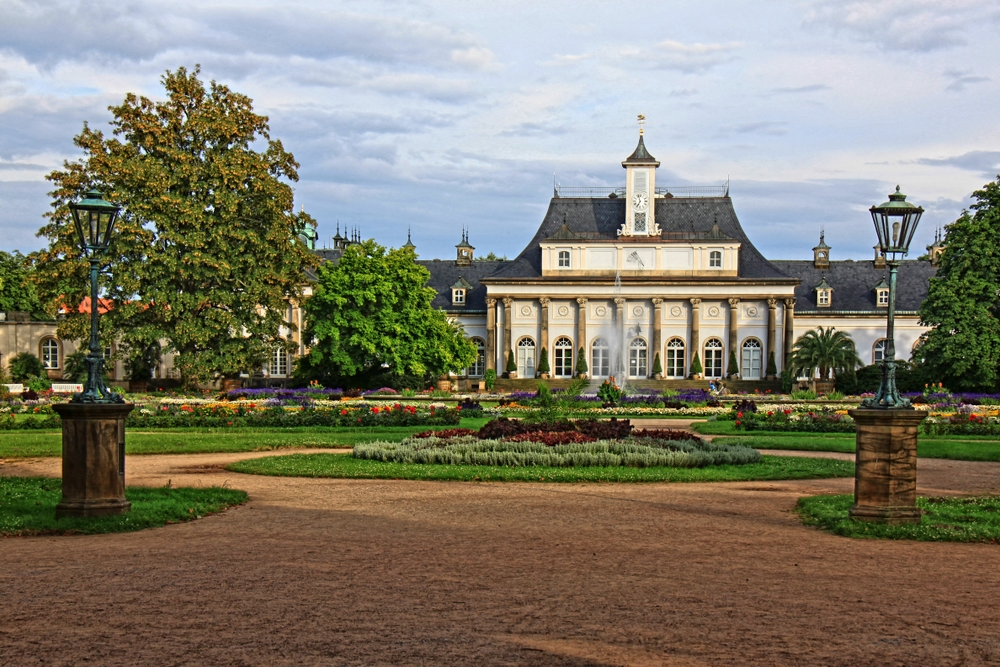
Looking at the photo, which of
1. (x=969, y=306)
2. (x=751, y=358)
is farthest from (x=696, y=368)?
(x=969, y=306)

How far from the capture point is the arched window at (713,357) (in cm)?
6169

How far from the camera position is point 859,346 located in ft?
205

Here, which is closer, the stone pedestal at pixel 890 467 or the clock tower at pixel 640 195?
the stone pedestal at pixel 890 467

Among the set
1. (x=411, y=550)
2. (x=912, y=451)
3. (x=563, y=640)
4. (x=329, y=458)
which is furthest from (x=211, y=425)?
(x=563, y=640)

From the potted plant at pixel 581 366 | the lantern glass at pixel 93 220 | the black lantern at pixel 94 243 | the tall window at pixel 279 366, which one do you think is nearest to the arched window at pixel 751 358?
the potted plant at pixel 581 366

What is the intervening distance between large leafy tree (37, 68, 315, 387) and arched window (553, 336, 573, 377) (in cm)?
2301

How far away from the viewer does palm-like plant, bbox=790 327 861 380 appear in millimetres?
50969

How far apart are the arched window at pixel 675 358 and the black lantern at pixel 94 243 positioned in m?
51.1

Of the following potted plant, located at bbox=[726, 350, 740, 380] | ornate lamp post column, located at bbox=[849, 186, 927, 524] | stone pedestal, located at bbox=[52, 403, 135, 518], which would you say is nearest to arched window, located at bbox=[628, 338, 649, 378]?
potted plant, located at bbox=[726, 350, 740, 380]

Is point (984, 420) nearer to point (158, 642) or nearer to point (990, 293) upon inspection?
point (990, 293)

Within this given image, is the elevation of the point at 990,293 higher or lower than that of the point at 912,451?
higher

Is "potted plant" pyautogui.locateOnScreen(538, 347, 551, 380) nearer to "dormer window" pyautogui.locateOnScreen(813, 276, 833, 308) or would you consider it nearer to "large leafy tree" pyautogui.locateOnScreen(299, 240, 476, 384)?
"large leafy tree" pyautogui.locateOnScreen(299, 240, 476, 384)

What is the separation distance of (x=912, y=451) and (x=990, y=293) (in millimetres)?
37529

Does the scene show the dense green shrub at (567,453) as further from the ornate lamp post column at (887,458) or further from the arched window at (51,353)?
the arched window at (51,353)
